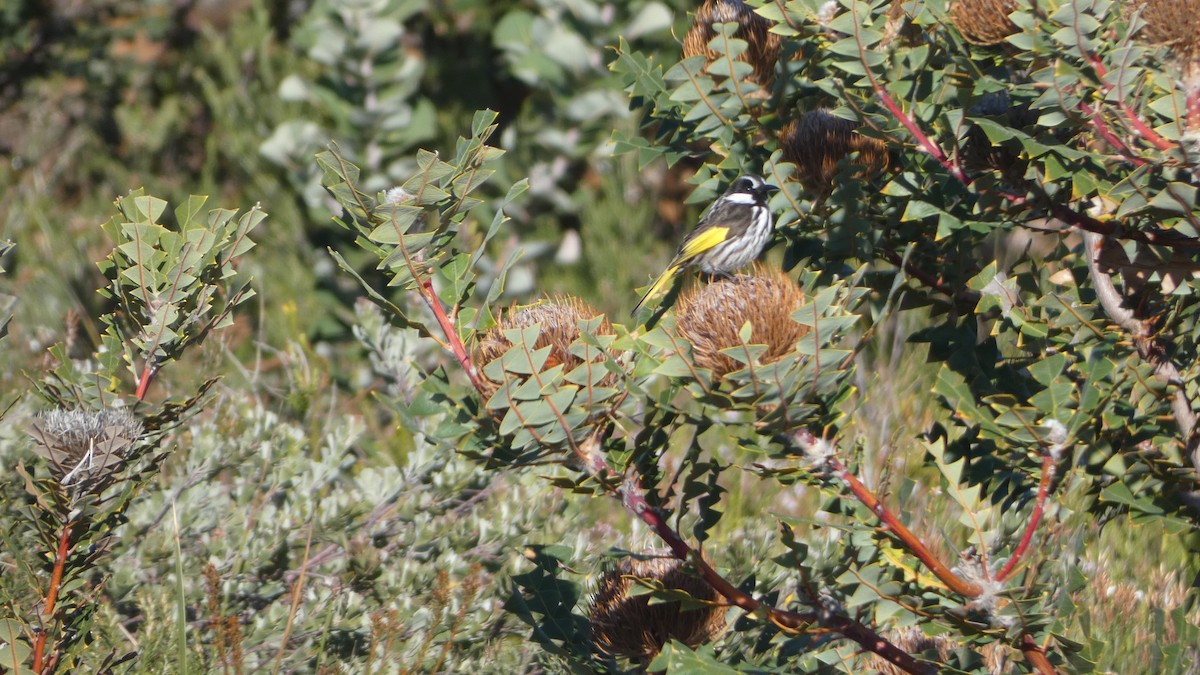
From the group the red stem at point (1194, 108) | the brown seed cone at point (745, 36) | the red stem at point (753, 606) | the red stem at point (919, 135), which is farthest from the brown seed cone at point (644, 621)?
the red stem at point (1194, 108)

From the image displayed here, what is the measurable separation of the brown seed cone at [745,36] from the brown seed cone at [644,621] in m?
0.98

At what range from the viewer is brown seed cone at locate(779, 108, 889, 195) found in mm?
2115

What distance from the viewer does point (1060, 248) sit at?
92.7 inches

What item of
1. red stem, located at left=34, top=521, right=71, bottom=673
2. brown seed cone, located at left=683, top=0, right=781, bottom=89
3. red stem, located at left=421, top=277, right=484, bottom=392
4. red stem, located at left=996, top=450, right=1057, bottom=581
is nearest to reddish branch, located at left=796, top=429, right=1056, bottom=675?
red stem, located at left=996, top=450, right=1057, bottom=581

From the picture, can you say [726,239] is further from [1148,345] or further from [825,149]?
[1148,345]

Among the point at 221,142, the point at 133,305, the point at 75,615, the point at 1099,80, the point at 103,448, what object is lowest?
the point at 221,142

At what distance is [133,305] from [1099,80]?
62.9 inches

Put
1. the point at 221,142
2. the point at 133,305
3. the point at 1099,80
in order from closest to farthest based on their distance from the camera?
the point at 1099,80 → the point at 133,305 → the point at 221,142

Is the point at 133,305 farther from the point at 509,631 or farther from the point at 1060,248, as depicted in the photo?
the point at 1060,248

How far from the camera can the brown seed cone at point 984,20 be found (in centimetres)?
193

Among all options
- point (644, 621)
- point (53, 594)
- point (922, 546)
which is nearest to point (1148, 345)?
point (922, 546)

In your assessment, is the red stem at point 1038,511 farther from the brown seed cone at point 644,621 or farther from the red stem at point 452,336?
the red stem at point 452,336

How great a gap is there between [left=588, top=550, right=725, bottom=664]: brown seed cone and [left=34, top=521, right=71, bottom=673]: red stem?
0.91 metres

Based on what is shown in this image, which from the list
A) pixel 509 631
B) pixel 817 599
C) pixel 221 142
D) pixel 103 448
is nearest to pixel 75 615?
pixel 103 448
